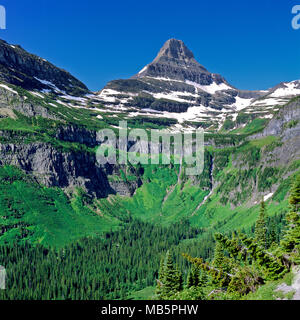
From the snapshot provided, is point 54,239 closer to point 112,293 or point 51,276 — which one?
point 51,276

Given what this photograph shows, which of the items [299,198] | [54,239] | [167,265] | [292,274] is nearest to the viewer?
→ [292,274]

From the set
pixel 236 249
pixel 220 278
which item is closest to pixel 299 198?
pixel 236 249

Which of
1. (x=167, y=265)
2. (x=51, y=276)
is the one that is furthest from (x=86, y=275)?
(x=167, y=265)

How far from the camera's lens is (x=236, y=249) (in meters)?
38.8

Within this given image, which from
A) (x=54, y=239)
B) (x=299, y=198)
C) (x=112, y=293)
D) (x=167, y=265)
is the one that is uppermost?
(x=299, y=198)
